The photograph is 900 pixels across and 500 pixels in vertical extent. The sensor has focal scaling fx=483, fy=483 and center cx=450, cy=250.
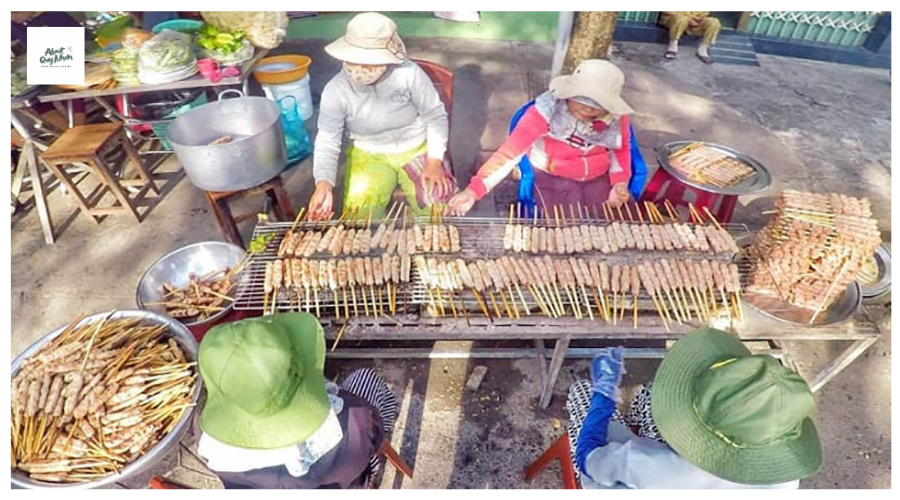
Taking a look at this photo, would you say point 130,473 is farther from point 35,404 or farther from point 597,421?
point 597,421

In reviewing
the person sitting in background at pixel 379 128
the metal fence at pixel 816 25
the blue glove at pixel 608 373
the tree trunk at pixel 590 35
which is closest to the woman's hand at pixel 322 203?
the person sitting in background at pixel 379 128

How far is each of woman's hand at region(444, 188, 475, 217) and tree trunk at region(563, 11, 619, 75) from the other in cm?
378

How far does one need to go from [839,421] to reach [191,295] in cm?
588

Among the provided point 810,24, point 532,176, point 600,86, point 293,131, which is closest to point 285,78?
point 293,131

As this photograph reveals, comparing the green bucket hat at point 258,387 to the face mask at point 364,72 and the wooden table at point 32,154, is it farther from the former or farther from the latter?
the wooden table at point 32,154

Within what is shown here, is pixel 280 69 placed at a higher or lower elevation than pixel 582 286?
higher

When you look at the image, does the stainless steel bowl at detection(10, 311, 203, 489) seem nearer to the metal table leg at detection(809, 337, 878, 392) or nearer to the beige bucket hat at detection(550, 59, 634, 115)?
the beige bucket hat at detection(550, 59, 634, 115)

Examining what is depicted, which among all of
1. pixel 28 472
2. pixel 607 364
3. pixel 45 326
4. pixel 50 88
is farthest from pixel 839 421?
pixel 50 88

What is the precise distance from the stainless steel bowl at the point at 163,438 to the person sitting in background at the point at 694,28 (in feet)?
37.2

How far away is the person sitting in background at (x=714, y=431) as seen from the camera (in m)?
2.03

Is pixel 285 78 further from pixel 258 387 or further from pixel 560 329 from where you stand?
pixel 258 387

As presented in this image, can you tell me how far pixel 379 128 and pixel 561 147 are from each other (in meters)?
1.82

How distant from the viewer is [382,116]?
4.69m

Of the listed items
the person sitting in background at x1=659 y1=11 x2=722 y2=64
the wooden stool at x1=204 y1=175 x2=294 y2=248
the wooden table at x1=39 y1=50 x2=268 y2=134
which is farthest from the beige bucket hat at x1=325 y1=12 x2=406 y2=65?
the person sitting in background at x1=659 y1=11 x2=722 y2=64
